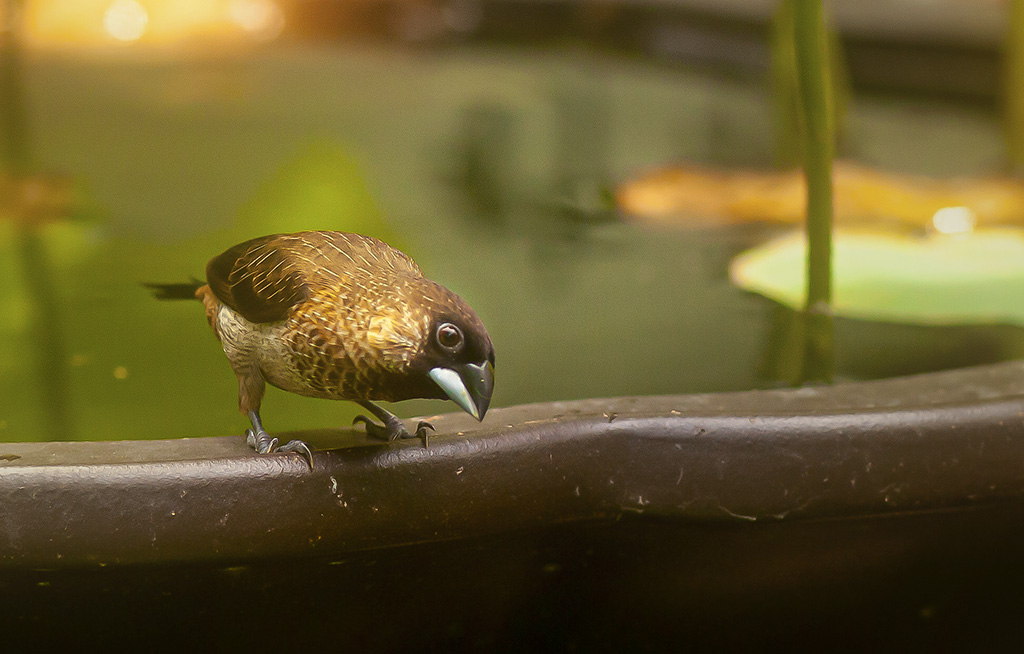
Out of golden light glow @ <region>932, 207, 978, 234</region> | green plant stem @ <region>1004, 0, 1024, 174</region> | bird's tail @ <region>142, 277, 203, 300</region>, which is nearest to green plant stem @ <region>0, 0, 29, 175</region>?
bird's tail @ <region>142, 277, 203, 300</region>

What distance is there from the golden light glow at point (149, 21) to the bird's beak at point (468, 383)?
3.38 meters

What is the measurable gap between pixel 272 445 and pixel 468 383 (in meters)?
0.16

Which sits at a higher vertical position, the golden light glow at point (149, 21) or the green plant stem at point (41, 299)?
the golden light glow at point (149, 21)

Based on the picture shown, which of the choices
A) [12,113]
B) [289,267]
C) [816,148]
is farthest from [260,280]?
[12,113]

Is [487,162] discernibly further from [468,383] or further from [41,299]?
[468,383]

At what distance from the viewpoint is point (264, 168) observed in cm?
198

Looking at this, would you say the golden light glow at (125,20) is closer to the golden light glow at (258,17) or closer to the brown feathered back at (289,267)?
the golden light glow at (258,17)

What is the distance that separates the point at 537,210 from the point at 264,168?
1.84 ft

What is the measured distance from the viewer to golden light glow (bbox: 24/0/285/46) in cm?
360

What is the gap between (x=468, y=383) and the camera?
63 centimetres

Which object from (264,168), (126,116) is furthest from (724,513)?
(126,116)

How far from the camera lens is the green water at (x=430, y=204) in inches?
43.6

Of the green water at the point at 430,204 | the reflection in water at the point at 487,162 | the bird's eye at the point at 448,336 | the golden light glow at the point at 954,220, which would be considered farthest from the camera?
the reflection in water at the point at 487,162

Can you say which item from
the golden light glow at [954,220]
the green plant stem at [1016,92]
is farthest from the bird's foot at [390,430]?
the green plant stem at [1016,92]
